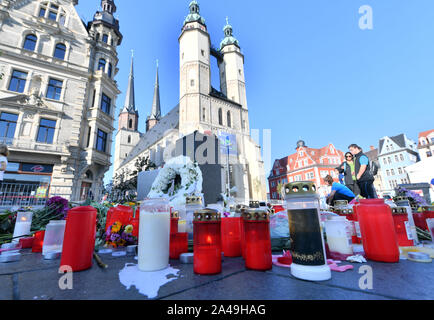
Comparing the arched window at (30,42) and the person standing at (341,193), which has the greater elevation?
the arched window at (30,42)

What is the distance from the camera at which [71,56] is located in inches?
525

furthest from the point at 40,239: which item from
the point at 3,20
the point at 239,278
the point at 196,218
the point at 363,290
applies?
the point at 3,20

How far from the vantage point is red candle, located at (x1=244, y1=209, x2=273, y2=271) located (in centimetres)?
122

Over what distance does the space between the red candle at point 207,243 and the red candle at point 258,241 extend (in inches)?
8.1

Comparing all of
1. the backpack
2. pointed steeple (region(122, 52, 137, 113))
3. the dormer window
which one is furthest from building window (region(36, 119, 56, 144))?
pointed steeple (region(122, 52, 137, 113))

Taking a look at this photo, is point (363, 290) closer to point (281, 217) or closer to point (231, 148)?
point (281, 217)

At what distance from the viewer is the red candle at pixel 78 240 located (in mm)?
1294

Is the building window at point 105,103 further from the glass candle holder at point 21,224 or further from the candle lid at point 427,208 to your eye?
the candle lid at point 427,208

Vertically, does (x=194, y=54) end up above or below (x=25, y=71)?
above

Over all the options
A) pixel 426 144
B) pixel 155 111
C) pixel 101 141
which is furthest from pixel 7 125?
pixel 426 144

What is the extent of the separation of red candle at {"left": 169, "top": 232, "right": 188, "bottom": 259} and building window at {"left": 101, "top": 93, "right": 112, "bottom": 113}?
15192 mm

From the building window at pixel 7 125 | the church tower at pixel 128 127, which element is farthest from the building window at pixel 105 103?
the church tower at pixel 128 127

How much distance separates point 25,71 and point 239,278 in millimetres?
17273

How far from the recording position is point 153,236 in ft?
4.34
